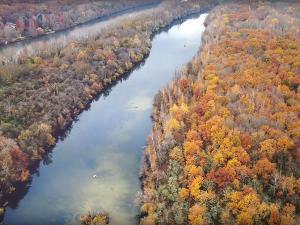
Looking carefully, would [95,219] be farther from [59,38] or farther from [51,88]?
[59,38]

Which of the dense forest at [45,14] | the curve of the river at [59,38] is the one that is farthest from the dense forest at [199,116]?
the curve of the river at [59,38]

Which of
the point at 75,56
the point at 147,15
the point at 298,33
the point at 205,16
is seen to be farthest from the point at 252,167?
the point at 205,16

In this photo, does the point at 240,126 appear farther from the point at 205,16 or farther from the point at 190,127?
the point at 205,16

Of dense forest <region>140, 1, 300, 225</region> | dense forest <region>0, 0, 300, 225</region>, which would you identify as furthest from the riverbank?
dense forest <region>140, 1, 300, 225</region>

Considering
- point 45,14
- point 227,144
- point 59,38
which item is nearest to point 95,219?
point 227,144

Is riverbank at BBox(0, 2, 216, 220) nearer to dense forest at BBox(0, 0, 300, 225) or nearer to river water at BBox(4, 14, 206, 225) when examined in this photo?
dense forest at BBox(0, 0, 300, 225)

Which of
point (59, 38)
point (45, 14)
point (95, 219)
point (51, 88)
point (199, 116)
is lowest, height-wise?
point (95, 219)

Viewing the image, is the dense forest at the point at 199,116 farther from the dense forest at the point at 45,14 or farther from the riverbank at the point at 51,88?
the dense forest at the point at 45,14
